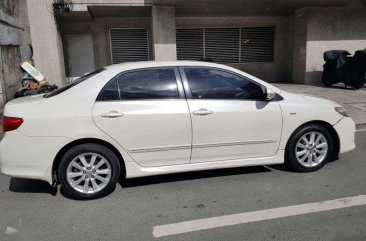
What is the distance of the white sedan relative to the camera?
377cm

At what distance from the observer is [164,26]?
39.4 feet

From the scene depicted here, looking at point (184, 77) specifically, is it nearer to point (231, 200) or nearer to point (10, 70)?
point (231, 200)

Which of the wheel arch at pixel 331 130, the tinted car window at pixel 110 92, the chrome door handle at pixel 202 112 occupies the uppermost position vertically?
the tinted car window at pixel 110 92

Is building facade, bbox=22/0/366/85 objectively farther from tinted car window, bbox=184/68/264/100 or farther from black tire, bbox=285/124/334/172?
black tire, bbox=285/124/334/172

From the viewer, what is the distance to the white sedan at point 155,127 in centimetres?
377

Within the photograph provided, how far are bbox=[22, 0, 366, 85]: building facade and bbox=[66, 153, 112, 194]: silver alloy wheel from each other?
28.6 feet

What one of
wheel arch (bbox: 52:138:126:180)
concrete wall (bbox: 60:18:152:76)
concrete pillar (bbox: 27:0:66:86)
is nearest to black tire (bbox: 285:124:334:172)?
wheel arch (bbox: 52:138:126:180)

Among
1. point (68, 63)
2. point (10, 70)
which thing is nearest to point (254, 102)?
point (10, 70)

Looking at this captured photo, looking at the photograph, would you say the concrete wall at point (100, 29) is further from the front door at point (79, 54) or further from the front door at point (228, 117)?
the front door at point (228, 117)

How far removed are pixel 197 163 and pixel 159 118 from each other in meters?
0.76

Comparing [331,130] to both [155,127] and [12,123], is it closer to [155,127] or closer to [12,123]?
Answer: [155,127]

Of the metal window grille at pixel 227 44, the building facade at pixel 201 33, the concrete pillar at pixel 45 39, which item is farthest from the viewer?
the metal window grille at pixel 227 44

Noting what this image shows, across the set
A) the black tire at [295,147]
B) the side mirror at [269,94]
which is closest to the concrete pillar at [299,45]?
the black tire at [295,147]

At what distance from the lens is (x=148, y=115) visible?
154 inches
